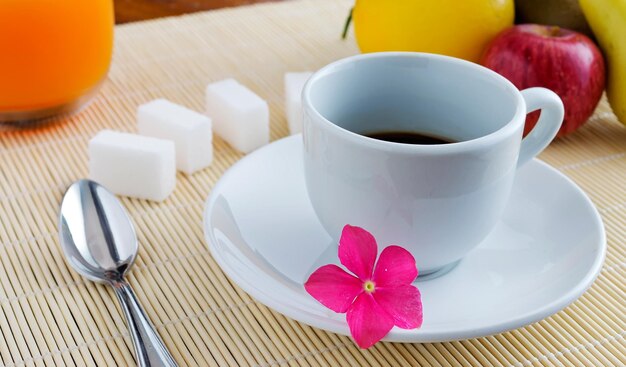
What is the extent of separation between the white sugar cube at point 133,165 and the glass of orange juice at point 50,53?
0.40ft

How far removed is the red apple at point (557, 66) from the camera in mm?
848

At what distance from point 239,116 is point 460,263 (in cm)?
33

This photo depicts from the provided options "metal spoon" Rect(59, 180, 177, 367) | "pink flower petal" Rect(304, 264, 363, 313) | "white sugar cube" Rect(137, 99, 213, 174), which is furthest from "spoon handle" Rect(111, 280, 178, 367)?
"white sugar cube" Rect(137, 99, 213, 174)

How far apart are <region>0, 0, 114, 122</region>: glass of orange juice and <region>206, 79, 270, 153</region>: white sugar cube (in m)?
0.14

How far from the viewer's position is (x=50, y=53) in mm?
828

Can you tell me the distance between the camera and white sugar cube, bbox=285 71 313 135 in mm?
864

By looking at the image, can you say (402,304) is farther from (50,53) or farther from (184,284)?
(50,53)

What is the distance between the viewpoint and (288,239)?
2.11 feet

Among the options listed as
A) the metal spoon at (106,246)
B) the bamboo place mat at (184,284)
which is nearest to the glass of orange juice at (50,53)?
the bamboo place mat at (184,284)

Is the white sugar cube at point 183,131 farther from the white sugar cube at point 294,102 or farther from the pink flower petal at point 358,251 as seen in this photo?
the pink flower petal at point 358,251

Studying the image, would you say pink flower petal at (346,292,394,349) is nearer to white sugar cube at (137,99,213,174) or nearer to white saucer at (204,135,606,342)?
white saucer at (204,135,606,342)

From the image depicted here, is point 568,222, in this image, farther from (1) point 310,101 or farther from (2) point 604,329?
(1) point 310,101

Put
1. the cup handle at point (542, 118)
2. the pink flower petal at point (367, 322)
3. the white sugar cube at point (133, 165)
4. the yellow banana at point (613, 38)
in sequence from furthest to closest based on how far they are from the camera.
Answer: the yellow banana at point (613, 38), the white sugar cube at point (133, 165), the cup handle at point (542, 118), the pink flower petal at point (367, 322)

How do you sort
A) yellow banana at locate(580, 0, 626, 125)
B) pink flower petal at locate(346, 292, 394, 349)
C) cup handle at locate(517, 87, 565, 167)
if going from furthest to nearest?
1. yellow banana at locate(580, 0, 626, 125)
2. cup handle at locate(517, 87, 565, 167)
3. pink flower petal at locate(346, 292, 394, 349)
